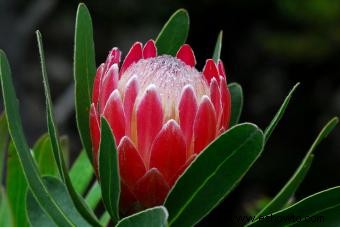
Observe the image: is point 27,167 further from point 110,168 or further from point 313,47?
point 313,47

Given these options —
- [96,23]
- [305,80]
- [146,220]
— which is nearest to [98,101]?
[146,220]

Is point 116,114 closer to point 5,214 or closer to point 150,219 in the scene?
point 150,219

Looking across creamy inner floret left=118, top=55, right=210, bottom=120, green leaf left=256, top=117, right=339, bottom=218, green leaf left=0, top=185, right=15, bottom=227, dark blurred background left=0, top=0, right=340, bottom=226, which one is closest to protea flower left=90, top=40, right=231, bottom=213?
creamy inner floret left=118, top=55, right=210, bottom=120

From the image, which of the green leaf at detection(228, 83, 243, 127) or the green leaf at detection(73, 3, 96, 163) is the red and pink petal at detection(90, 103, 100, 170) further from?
the green leaf at detection(228, 83, 243, 127)

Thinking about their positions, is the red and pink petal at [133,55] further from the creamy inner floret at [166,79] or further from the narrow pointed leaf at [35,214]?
the narrow pointed leaf at [35,214]

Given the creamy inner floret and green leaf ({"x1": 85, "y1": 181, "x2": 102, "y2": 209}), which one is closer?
the creamy inner floret

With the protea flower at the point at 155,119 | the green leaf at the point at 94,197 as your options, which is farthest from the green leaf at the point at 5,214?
the protea flower at the point at 155,119
